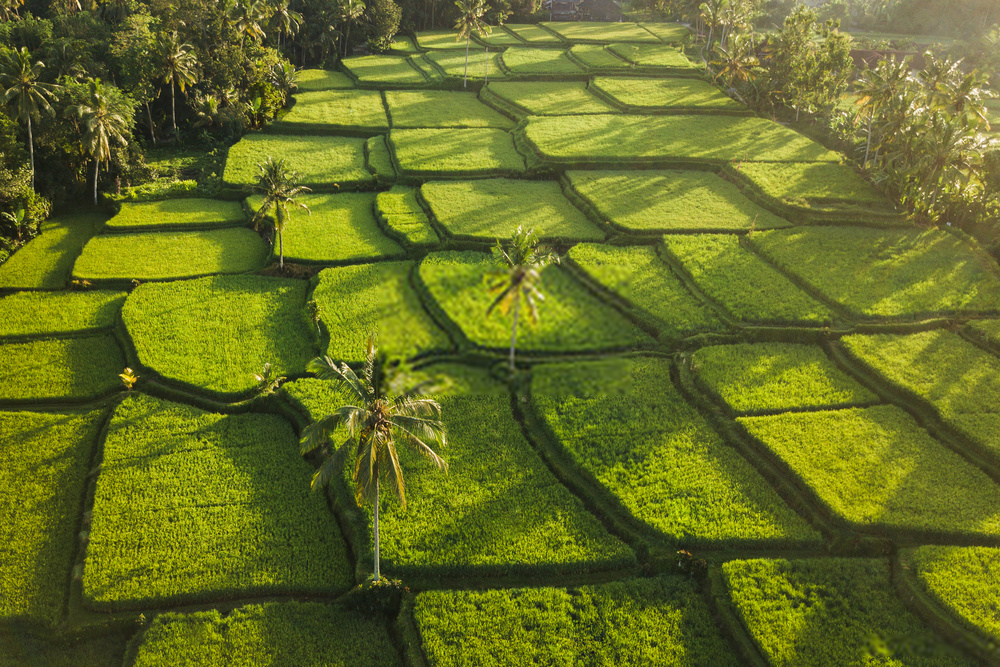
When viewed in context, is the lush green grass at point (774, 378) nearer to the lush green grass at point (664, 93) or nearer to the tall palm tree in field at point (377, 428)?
the tall palm tree in field at point (377, 428)

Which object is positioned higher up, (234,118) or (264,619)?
(234,118)

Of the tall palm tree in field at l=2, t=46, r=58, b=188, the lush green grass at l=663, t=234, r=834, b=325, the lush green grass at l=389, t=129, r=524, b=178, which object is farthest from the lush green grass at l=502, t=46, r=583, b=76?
the tall palm tree in field at l=2, t=46, r=58, b=188

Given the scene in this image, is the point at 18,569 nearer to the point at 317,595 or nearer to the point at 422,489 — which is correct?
the point at 317,595

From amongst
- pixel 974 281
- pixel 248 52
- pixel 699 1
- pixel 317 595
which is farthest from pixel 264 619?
pixel 699 1

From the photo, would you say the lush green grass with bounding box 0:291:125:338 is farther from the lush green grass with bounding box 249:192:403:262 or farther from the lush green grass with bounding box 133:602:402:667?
the lush green grass with bounding box 133:602:402:667

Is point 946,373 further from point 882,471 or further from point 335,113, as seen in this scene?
point 335,113

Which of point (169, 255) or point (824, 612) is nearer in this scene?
point (824, 612)

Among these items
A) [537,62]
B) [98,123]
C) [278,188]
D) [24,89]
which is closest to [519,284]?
[278,188]
